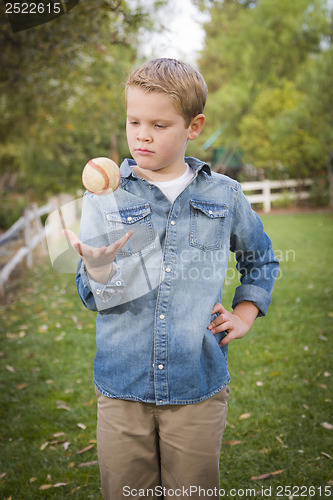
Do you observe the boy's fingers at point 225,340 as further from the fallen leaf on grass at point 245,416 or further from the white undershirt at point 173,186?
the fallen leaf on grass at point 245,416

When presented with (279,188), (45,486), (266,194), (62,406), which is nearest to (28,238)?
(62,406)

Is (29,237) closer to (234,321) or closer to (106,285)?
(234,321)

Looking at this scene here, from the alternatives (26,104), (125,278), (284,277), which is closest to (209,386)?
(125,278)

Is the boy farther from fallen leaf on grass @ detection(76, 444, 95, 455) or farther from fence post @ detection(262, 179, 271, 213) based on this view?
fence post @ detection(262, 179, 271, 213)

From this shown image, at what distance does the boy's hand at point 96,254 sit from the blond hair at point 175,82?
49 cm

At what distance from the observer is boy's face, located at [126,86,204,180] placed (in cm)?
155

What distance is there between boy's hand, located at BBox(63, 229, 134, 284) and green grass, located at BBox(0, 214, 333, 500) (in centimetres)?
216

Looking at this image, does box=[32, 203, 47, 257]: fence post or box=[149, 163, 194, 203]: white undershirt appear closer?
box=[149, 163, 194, 203]: white undershirt

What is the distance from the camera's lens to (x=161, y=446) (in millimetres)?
1754

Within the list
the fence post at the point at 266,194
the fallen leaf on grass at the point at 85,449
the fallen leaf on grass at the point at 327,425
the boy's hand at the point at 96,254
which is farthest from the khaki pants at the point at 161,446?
the fence post at the point at 266,194

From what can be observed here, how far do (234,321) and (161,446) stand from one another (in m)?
0.53

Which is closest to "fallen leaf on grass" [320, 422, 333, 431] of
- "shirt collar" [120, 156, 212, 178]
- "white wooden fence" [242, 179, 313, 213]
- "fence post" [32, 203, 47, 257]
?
"shirt collar" [120, 156, 212, 178]

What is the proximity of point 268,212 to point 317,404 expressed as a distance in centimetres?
1411

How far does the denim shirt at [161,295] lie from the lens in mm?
1679
